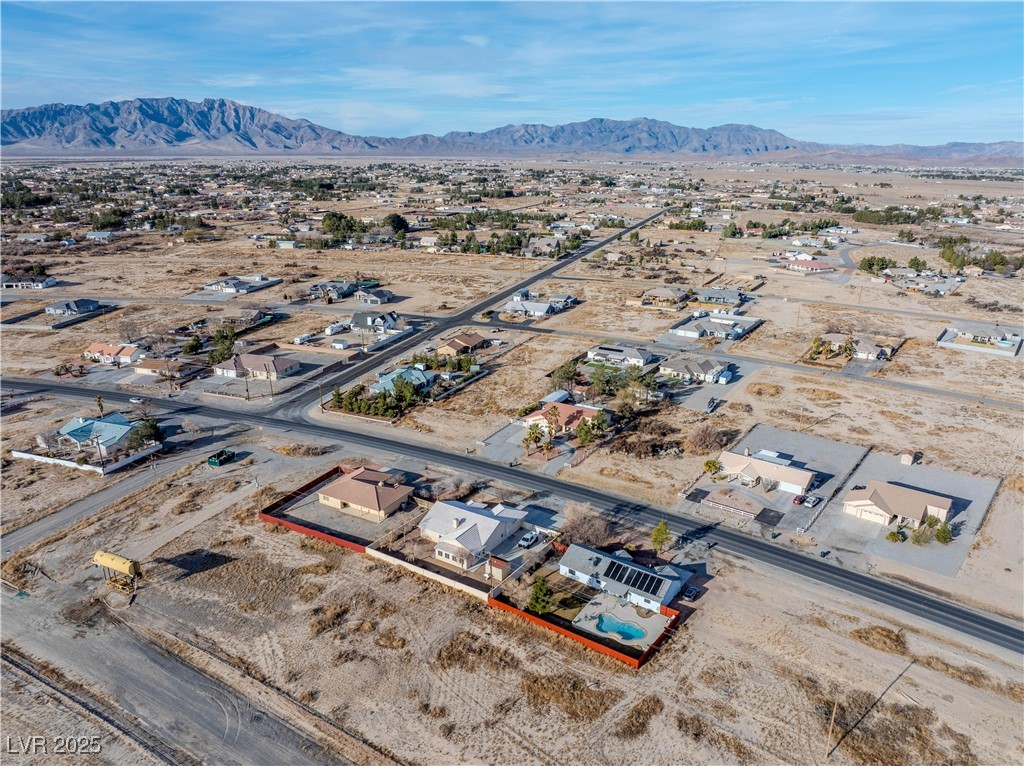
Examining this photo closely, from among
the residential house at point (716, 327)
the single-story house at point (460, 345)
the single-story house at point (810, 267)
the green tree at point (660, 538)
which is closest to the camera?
the green tree at point (660, 538)

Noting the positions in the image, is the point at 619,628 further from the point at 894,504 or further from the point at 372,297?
the point at 372,297

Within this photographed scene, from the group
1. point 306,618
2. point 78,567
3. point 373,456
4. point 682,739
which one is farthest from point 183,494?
point 682,739

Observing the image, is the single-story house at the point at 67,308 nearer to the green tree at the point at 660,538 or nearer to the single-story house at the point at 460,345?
the single-story house at the point at 460,345

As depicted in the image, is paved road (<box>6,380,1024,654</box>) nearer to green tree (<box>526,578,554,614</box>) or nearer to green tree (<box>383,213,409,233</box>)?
green tree (<box>526,578,554,614</box>)

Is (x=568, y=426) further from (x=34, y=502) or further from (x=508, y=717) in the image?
(x=34, y=502)

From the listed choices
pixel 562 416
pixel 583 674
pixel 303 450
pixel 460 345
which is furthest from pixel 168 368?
pixel 583 674

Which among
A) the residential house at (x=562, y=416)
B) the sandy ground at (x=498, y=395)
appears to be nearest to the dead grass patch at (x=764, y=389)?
the residential house at (x=562, y=416)

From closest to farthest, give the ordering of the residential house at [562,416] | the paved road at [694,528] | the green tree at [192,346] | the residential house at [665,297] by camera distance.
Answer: the paved road at [694,528] → the residential house at [562,416] → the green tree at [192,346] → the residential house at [665,297]

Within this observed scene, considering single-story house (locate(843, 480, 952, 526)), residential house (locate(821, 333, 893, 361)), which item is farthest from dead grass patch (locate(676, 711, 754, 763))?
residential house (locate(821, 333, 893, 361))
